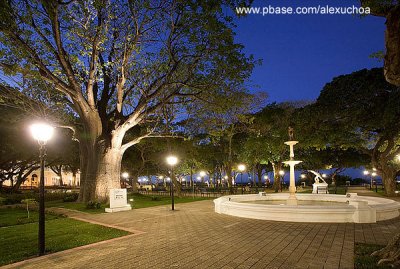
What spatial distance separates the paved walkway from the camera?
21.5 feet

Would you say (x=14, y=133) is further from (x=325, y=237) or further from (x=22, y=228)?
(x=325, y=237)

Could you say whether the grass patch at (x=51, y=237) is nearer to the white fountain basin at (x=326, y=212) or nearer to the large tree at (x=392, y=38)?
the white fountain basin at (x=326, y=212)

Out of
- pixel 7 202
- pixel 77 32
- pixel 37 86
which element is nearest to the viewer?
pixel 77 32

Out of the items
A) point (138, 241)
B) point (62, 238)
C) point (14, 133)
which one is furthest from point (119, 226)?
point (14, 133)

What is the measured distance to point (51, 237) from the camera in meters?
9.90

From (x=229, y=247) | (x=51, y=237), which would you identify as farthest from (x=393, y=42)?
(x=51, y=237)

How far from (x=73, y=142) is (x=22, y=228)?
921 inches

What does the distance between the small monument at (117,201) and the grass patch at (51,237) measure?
3.56m

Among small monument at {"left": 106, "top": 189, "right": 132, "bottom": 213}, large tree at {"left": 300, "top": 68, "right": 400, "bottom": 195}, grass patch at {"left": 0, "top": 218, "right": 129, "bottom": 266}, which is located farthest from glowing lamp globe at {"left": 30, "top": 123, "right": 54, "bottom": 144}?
large tree at {"left": 300, "top": 68, "right": 400, "bottom": 195}

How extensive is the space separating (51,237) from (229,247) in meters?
6.26

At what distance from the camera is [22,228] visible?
39.5 feet

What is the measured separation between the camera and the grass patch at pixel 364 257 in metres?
5.82

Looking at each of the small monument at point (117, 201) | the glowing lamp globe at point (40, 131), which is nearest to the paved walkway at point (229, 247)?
the glowing lamp globe at point (40, 131)

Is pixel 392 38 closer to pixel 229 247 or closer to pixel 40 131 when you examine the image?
pixel 229 247
